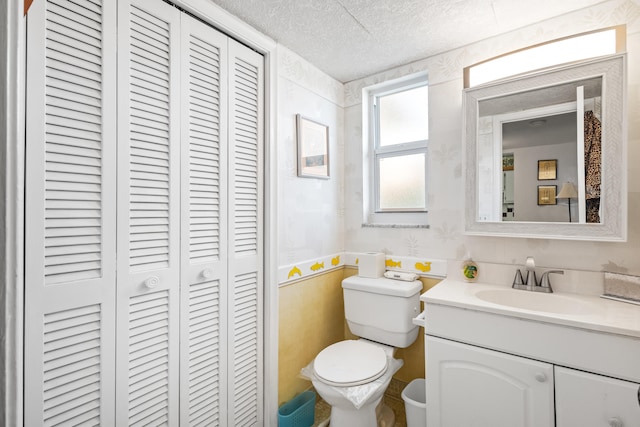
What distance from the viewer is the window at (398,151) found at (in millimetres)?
2072

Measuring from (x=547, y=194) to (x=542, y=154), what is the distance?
19cm

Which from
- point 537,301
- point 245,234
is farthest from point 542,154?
point 245,234

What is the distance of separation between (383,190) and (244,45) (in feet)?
4.02

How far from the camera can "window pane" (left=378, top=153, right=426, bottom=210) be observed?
2.08 metres

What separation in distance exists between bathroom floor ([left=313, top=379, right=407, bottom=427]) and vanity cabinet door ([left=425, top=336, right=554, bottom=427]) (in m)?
0.42

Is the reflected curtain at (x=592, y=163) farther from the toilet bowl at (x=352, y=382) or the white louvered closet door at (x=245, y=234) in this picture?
the white louvered closet door at (x=245, y=234)

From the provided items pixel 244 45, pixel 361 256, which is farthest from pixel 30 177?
pixel 361 256

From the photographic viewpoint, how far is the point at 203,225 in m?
1.45

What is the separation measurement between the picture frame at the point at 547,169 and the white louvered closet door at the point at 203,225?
1.49 metres

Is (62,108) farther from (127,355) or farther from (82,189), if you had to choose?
(127,355)

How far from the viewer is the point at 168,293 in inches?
52.0

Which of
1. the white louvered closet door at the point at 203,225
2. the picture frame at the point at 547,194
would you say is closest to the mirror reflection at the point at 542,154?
the picture frame at the point at 547,194

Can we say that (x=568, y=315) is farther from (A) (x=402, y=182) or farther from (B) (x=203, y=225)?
(B) (x=203, y=225)

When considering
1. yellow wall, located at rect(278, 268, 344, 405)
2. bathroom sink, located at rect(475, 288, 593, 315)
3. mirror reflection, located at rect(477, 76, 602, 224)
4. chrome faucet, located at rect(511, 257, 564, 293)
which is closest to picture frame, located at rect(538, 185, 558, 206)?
mirror reflection, located at rect(477, 76, 602, 224)
